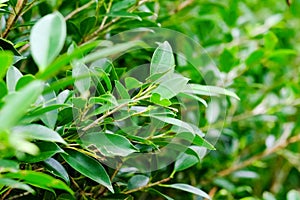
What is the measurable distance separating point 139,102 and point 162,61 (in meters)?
0.07

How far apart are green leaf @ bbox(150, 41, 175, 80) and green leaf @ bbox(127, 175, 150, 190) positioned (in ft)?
0.67

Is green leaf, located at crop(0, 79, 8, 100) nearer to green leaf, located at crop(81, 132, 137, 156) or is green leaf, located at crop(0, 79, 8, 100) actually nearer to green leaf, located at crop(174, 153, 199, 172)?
green leaf, located at crop(81, 132, 137, 156)

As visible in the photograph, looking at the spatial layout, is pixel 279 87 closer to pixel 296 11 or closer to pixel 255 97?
pixel 255 97

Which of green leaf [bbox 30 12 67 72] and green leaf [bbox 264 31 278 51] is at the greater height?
green leaf [bbox 30 12 67 72]

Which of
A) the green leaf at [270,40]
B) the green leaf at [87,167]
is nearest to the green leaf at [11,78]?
the green leaf at [87,167]

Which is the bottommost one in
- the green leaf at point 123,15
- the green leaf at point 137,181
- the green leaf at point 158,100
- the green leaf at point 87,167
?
the green leaf at point 137,181

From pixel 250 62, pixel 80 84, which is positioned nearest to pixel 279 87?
pixel 250 62

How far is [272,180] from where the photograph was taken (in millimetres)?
1264

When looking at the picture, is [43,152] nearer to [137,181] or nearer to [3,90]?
[3,90]

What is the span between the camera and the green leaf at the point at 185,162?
0.65 m

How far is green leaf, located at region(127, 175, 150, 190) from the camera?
645mm

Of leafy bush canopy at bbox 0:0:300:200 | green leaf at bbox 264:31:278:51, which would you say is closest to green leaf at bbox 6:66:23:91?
leafy bush canopy at bbox 0:0:300:200

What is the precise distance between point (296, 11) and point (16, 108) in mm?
981

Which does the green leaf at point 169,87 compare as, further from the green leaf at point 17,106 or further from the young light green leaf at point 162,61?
the green leaf at point 17,106
